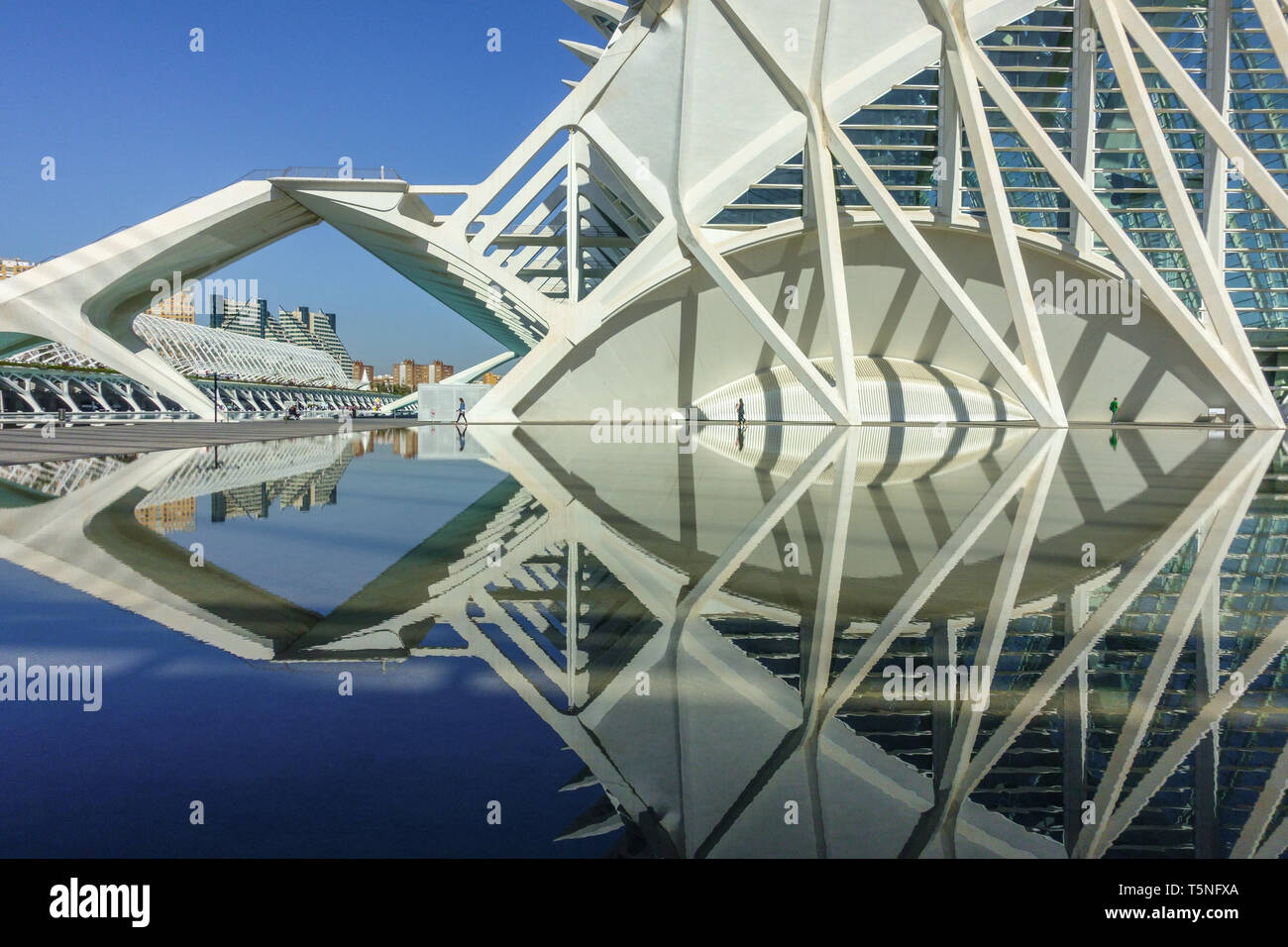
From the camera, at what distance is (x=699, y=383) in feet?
86.6

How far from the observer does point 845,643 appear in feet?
11.4

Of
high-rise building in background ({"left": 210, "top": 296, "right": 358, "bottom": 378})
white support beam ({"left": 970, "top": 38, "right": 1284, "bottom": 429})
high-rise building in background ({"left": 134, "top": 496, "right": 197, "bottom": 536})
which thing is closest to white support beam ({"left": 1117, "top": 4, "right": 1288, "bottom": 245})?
white support beam ({"left": 970, "top": 38, "right": 1284, "bottom": 429})

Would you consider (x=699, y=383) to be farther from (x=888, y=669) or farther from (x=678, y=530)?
(x=888, y=669)

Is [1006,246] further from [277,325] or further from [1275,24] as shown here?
[277,325]

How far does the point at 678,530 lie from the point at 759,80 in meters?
19.2

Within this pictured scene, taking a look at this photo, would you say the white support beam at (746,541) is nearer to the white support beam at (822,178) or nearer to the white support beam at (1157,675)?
the white support beam at (1157,675)

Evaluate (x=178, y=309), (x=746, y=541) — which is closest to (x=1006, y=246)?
(x=746, y=541)

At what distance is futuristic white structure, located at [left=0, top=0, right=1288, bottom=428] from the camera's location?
2073 centimetres

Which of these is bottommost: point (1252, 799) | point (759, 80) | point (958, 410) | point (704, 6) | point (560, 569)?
point (1252, 799)

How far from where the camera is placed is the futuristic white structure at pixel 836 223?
68.0ft

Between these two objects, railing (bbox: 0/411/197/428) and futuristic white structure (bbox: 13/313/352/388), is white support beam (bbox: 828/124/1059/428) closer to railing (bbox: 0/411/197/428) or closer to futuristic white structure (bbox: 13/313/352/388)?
railing (bbox: 0/411/197/428)

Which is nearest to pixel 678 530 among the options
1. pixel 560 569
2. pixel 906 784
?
pixel 560 569

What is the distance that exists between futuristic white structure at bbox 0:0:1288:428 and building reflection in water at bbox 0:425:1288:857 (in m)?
14.6

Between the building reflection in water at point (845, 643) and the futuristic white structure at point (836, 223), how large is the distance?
14.6m
